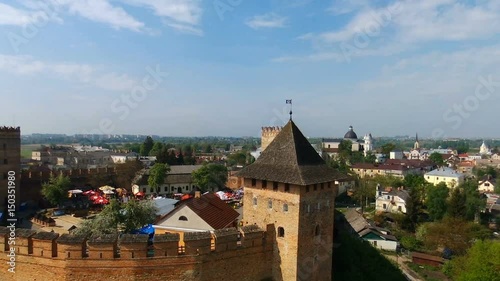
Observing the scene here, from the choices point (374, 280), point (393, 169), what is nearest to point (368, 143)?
point (393, 169)

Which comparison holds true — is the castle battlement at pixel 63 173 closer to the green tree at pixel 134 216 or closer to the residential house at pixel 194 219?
the green tree at pixel 134 216

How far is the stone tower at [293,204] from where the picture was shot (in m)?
15.0

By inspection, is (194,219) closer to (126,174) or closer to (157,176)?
(157,176)

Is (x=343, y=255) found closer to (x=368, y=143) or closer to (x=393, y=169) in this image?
(x=393, y=169)

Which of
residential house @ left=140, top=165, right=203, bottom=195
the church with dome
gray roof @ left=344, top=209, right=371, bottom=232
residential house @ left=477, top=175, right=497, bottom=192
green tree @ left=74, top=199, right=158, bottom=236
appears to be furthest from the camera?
the church with dome

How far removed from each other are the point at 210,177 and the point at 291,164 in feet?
121

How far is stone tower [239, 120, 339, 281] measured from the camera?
15.0m

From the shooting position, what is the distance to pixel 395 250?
120ft

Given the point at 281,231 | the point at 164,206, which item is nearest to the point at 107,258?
the point at 281,231

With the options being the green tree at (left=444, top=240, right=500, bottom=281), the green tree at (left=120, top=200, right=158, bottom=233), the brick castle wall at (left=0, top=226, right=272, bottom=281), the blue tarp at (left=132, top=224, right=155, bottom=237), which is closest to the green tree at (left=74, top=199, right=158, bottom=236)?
the green tree at (left=120, top=200, right=158, bottom=233)

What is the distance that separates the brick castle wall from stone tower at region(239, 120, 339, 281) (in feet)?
10.8

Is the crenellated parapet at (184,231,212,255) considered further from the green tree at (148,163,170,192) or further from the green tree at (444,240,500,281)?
the green tree at (148,163,170,192)

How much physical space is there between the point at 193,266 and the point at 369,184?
54.1 meters

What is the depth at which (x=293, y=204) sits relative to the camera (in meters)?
15.0
